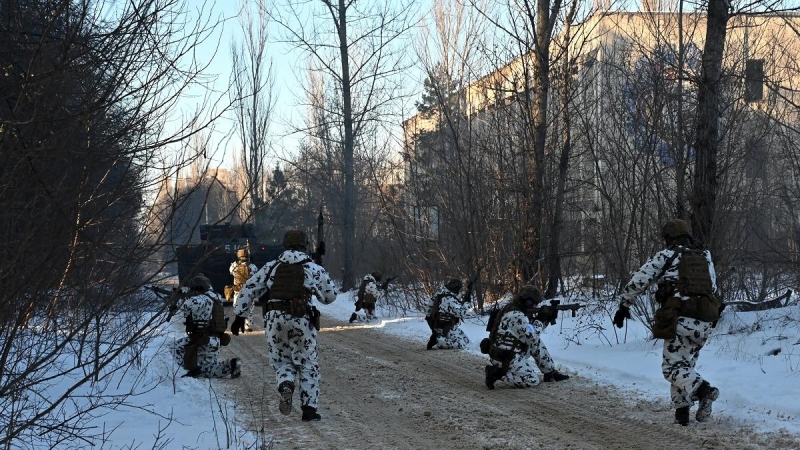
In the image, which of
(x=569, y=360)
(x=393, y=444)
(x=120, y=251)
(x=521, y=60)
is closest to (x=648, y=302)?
(x=569, y=360)

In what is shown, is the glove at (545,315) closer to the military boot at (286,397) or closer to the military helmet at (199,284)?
the military boot at (286,397)

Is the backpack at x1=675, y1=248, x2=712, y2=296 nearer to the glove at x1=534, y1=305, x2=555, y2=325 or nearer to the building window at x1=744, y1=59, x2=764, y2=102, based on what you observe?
the glove at x1=534, y1=305, x2=555, y2=325

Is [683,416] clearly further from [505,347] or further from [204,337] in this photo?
[204,337]

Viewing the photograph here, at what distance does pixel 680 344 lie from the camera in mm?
8211

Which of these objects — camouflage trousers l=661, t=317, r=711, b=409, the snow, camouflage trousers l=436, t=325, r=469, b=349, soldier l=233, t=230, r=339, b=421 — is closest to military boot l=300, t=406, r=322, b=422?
soldier l=233, t=230, r=339, b=421

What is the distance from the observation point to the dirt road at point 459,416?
7.52 m

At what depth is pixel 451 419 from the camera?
8.72 metres

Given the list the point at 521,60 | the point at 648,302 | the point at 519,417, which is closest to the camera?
the point at 519,417


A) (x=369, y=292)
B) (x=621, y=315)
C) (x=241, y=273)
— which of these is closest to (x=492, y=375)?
(x=621, y=315)

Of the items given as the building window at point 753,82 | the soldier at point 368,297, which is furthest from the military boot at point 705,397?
the soldier at point 368,297

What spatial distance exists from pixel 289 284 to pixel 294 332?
54 centimetres

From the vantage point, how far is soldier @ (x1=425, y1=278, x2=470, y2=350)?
593 inches

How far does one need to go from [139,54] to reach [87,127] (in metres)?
0.59

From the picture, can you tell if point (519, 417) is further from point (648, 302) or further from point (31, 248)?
point (648, 302)
